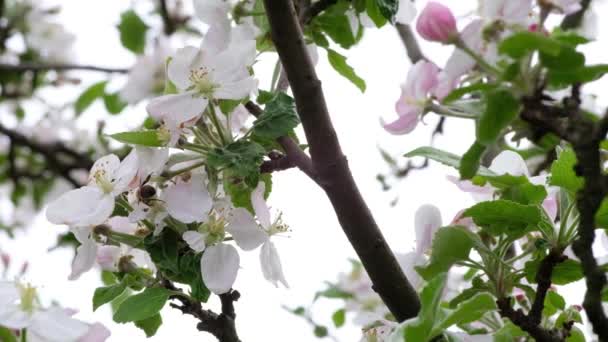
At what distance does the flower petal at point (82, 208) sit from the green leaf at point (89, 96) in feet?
4.52

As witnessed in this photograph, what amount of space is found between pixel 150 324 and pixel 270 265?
0.24m

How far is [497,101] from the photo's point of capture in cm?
82

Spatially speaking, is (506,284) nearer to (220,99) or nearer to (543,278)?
(543,278)

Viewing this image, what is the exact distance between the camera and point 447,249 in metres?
1.05

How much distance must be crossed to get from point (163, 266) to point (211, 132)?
0.20m

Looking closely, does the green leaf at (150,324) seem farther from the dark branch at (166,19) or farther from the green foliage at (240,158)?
the dark branch at (166,19)

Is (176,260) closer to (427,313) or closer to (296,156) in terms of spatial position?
(296,156)

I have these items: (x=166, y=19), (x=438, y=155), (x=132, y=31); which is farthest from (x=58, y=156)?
(x=438, y=155)

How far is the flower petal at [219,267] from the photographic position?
1.17 m

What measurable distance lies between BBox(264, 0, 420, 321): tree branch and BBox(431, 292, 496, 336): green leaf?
20 centimetres

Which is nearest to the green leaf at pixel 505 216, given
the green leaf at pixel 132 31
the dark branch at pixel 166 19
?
the green leaf at pixel 132 31

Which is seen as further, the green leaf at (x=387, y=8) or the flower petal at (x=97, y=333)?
the green leaf at (x=387, y=8)

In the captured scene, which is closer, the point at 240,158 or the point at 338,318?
the point at 240,158

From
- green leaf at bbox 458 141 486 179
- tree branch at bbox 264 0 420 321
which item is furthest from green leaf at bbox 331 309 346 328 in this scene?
green leaf at bbox 458 141 486 179
